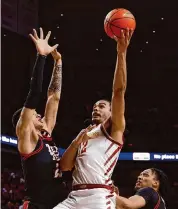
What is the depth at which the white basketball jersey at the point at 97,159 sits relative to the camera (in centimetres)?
449

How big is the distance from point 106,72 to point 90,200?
17.0 m

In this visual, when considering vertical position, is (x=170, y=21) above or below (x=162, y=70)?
above

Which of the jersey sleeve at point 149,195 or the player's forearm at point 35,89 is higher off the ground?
the player's forearm at point 35,89

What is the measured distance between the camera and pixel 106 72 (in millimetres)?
21281

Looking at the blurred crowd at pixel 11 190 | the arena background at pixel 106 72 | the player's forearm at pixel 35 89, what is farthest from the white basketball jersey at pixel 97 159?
the arena background at pixel 106 72

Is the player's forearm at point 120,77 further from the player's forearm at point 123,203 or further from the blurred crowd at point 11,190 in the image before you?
the blurred crowd at point 11,190

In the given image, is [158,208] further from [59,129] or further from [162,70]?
[162,70]

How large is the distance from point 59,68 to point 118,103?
1559 mm

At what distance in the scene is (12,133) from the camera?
58.8 ft

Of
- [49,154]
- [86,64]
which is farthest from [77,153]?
[86,64]

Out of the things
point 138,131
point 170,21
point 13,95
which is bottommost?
point 138,131

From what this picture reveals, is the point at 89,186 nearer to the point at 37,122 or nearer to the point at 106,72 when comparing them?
the point at 37,122

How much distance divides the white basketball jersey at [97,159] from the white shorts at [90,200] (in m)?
0.09

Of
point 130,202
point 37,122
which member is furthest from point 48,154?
point 130,202
